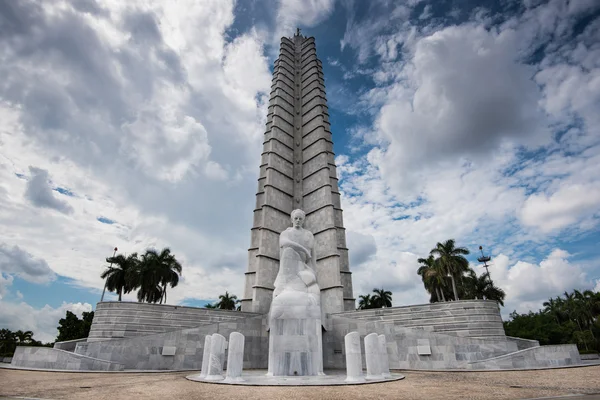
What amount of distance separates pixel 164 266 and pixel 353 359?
107ft

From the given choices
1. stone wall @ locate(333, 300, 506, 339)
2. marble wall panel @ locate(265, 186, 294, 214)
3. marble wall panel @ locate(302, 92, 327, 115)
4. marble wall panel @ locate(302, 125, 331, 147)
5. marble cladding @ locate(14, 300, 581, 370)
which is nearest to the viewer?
marble cladding @ locate(14, 300, 581, 370)

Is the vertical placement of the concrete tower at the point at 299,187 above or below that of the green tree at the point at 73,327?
above

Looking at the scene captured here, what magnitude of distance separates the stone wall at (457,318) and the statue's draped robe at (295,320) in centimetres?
728

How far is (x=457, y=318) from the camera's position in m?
14.6

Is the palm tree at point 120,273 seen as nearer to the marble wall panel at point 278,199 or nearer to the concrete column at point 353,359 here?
the marble wall panel at point 278,199

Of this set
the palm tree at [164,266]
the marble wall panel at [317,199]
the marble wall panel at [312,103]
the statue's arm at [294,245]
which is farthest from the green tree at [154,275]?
the statue's arm at [294,245]

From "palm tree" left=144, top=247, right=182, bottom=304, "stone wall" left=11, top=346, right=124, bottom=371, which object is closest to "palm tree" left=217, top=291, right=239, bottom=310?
"palm tree" left=144, top=247, right=182, bottom=304

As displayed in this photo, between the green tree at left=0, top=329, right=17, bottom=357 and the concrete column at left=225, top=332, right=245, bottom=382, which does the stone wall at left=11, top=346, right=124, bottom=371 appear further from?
the green tree at left=0, top=329, right=17, bottom=357

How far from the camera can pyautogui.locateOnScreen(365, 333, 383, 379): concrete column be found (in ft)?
28.4

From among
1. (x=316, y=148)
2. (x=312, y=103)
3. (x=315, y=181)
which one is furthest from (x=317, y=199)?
(x=312, y=103)

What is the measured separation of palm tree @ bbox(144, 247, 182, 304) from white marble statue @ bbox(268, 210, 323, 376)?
29.0m

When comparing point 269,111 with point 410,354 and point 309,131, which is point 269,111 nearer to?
point 309,131

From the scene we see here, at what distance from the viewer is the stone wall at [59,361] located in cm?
1263

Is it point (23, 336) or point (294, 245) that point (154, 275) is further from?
point (294, 245)
